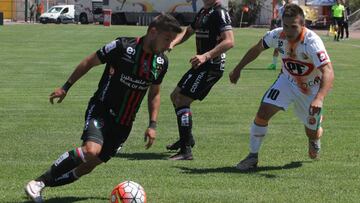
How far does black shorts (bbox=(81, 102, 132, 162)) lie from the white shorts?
2274 millimetres

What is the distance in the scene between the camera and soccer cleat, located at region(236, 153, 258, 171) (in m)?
8.13

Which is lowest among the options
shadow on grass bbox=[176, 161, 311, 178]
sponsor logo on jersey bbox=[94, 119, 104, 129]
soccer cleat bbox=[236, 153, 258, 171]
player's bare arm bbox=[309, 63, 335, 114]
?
shadow on grass bbox=[176, 161, 311, 178]

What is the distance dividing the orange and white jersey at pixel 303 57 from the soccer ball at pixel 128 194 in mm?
2742

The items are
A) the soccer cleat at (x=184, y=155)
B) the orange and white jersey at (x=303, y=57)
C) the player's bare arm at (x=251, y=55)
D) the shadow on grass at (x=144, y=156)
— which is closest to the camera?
the orange and white jersey at (x=303, y=57)

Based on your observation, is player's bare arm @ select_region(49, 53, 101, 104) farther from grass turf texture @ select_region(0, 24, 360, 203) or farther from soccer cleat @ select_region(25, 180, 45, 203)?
grass turf texture @ select_region(0, 24, 360, 203)

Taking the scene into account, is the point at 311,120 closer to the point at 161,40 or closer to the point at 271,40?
the point at 271,40

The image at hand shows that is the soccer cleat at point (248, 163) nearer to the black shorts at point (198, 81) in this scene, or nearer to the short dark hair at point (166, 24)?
the black shorts at point (198, 81)

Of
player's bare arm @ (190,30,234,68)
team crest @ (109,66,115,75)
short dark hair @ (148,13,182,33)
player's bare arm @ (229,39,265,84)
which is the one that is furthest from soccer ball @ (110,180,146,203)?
player's bare arm @ (229,39,265,84)

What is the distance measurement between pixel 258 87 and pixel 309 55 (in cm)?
936

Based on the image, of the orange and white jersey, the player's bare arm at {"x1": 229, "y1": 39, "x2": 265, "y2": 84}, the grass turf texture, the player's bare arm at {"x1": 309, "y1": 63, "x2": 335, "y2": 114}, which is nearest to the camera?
the grass turf texture

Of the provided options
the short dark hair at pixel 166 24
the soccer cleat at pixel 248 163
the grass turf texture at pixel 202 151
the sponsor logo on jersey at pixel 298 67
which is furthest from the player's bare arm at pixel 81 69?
the sponsor logo on jersey at pixel 298 67

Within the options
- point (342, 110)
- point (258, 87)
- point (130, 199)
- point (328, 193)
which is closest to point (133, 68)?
point (130, 199)

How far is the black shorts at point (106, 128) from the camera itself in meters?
6.46

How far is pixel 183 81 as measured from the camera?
904 centimetres
